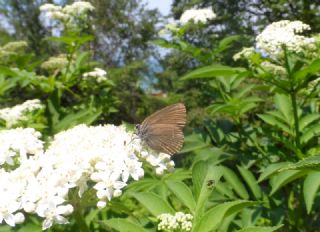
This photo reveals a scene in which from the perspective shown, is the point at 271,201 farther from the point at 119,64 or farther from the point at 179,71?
the point at 119,64

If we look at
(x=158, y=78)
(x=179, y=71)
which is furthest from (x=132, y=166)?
(x=158, y=78)

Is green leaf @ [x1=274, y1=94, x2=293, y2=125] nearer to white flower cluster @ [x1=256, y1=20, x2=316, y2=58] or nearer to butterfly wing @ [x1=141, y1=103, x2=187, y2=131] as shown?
white flower cluster @ [x1=256, y1=20, x2=316, y2=58]

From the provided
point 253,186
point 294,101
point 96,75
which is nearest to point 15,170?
point 253,186

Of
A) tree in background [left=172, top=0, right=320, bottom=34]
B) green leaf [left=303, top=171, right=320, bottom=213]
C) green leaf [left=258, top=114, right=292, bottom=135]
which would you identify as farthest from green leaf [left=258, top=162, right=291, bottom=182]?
tree in background [left=172, top=0, right=320, bottom=34]

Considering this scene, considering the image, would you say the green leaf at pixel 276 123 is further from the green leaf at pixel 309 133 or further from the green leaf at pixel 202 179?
the green leaf at pixel 202 179

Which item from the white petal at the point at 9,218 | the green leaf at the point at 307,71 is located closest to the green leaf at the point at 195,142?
the green leaf at the point at 307,71
